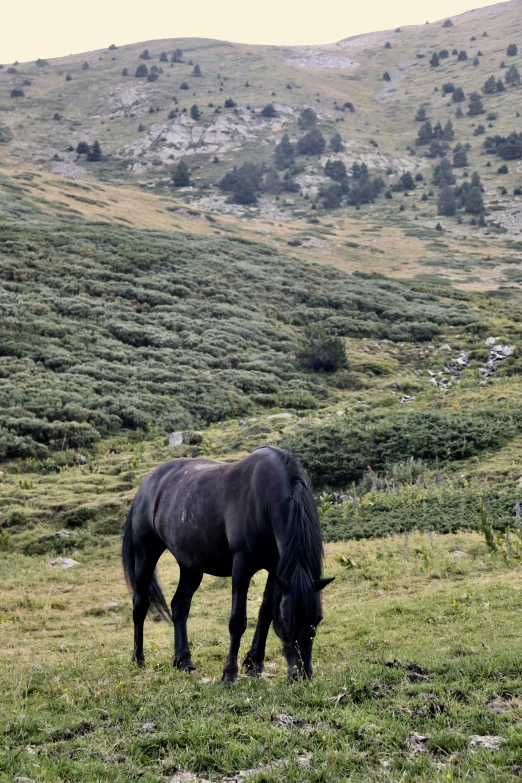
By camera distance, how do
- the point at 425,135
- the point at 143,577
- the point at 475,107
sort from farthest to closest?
the point at 475,107
the point at 425,135
the point at 143,577

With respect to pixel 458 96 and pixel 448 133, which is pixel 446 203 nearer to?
pixel 448 133

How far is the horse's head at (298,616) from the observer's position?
6.10 m

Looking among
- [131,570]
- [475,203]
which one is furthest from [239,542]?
[475,203]

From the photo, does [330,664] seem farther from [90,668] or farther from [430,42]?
[430,42]

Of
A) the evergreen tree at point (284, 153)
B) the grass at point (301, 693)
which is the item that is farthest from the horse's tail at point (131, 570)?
the evergreen tree at point (284, 153)

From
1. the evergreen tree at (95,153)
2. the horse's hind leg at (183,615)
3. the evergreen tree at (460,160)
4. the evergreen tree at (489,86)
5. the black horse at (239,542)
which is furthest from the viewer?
the evergreen tree at (489,86)

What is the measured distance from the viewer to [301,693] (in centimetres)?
598

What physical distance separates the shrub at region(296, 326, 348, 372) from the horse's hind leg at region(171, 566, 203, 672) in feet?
81.8

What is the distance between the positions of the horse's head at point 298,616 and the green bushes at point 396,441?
11518 mm

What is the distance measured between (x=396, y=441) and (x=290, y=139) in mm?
117046

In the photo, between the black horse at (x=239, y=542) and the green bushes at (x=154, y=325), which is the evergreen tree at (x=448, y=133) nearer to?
the green bushes at (x=154, y=325)

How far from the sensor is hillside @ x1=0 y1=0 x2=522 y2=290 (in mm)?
71125

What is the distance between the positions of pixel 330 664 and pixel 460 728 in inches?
92.4

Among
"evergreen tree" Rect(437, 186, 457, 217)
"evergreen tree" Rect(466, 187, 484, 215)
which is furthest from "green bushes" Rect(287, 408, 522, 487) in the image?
"evergreen tree" Rect(466, 187, 484, 215)
